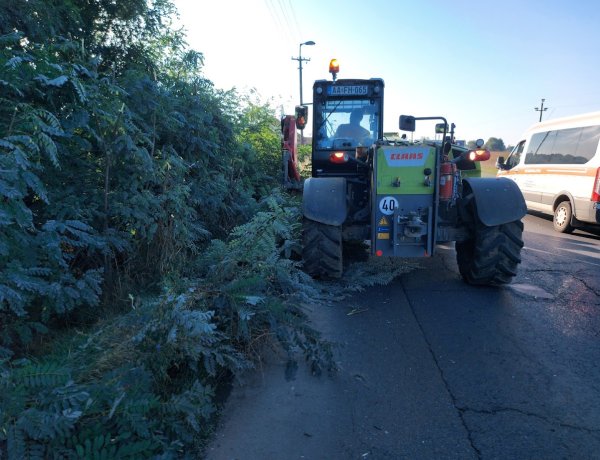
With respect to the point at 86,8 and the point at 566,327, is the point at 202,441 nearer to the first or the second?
the point at 566,327

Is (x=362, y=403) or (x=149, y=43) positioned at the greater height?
(x=149, y=43)

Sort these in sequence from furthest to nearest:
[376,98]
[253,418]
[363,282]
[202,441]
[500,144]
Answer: [500,144]
[376,98]
[363,282]
[253,418]
[202,441]

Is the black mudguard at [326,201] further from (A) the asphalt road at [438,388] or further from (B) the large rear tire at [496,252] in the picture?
(B) the large rear tire at [496,252]

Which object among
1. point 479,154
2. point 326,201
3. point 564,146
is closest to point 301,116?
point 326,201

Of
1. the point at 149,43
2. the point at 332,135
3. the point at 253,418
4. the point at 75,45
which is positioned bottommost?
the point at 253,418

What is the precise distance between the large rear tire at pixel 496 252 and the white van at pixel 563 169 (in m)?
4.73

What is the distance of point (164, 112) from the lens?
5.46 m

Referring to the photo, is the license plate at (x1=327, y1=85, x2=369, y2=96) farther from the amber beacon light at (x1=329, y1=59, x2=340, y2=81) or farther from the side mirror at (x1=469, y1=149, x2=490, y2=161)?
Answer: the side mirror at (x1=469, y1=149, x2=490, y2=161)

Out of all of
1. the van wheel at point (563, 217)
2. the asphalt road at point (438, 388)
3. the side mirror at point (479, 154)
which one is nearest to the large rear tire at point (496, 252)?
the asphalt road at point (438, 388)

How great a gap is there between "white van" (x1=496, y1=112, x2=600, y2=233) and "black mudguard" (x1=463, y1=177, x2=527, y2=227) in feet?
14.9

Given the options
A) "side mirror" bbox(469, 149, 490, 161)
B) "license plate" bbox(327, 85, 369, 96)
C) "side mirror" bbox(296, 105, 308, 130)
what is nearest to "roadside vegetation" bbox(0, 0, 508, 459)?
"side mirror" bbox(469, 149, 490, 161)

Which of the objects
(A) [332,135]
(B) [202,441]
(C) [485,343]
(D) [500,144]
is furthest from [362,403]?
(D) [500,144]

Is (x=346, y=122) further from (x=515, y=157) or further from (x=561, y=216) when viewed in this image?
(x=515, y=157)

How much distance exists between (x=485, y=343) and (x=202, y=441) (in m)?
2.81
